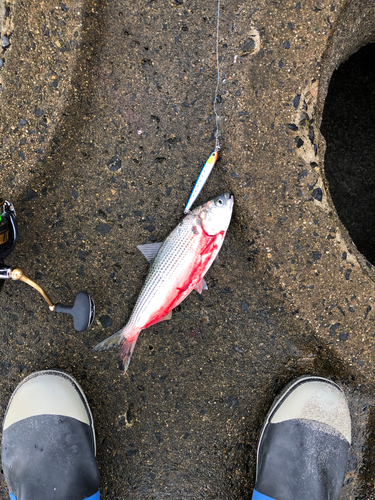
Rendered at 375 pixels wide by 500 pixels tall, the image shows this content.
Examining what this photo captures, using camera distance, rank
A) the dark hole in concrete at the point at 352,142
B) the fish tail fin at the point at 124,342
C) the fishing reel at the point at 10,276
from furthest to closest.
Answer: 1. the dark hole in concrete at the point at 352,142
2. the fish tail fin at the point at 124,342
3. the fishing reel at the point at 10,276

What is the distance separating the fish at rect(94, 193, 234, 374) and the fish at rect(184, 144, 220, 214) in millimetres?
137

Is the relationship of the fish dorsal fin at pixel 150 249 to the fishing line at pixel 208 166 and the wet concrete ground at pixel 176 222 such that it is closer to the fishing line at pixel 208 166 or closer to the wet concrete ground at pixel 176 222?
the wet concrete ground at pixel 176 222

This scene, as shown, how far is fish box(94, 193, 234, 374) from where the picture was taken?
2010mm

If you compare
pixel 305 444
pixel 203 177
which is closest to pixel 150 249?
pixel 203 177

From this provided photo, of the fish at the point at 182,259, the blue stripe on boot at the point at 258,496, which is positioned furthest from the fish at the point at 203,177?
the blue stripe on boot at the point at 258,496

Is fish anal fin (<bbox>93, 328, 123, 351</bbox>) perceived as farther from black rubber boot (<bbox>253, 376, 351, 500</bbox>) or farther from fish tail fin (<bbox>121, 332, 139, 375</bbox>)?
black rubber boot (<bbox>253, 376, 351, 500</bbox>)

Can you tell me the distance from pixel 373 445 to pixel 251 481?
3.08ft

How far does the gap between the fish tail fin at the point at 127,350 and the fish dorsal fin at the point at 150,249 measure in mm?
525

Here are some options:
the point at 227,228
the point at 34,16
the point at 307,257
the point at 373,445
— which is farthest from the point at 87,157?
the point at 373,445

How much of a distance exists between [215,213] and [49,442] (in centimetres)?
199

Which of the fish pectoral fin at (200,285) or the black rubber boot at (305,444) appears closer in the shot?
the fish pectoral fin at (200,285)

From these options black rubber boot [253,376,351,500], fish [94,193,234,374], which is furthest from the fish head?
black rubber boot [253,376,351,500]

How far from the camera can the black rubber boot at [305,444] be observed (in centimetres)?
222

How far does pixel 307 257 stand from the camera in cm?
212
